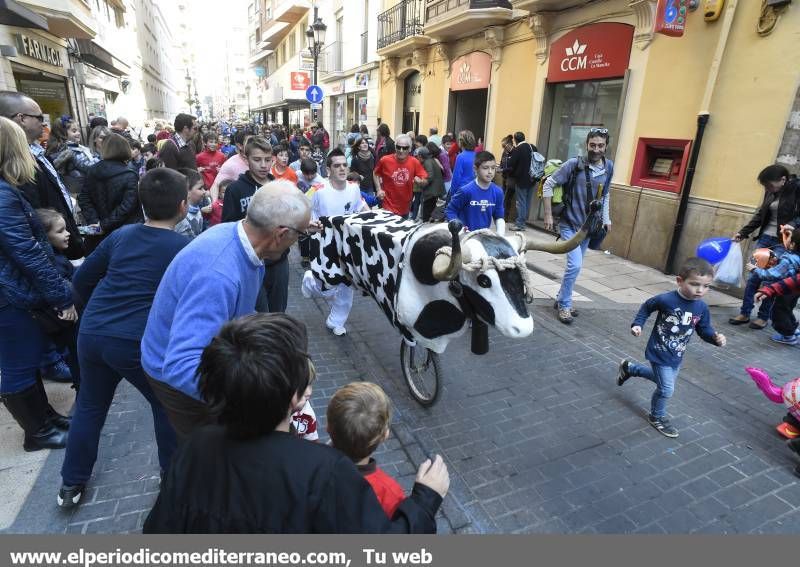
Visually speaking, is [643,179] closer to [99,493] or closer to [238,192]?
[238,192]

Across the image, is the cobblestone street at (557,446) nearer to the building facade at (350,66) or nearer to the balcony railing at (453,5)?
the balcony railing at (453,5)

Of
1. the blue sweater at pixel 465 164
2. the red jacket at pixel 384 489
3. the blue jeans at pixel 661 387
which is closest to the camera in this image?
the red jacket at pixel 384 489

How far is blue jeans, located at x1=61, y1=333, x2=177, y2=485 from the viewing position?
2.21 m

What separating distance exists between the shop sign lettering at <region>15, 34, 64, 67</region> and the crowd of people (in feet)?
26.1

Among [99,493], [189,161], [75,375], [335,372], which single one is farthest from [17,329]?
[189,161]

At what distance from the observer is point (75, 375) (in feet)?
11.1

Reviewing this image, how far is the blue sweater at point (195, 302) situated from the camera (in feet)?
5.53

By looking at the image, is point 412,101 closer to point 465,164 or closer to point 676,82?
point 465,164

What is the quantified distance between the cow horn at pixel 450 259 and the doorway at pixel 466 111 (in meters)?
11.5

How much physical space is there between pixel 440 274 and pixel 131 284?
1.67 m

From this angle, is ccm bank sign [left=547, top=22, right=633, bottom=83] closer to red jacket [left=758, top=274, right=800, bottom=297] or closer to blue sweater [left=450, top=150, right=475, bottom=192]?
blue sweater [left=450, top=150, right=475, bottom=192]

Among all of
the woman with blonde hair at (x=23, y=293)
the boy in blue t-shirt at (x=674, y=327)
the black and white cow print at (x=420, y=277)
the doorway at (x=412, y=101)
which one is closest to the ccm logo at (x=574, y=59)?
the black and white cow print at (x=420, y=277)

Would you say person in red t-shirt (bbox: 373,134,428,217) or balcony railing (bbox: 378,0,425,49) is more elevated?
balcony railing (bbox: 378,0,425,49)

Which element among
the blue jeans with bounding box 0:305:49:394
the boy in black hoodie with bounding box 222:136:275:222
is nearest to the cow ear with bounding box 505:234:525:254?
the boy in black hoodie with bounding box 222:136:275:222
